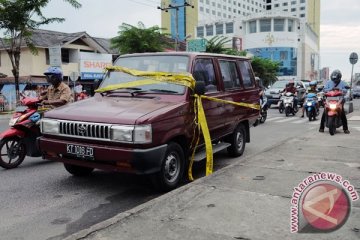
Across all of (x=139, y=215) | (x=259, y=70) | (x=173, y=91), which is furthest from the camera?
(x=259, y=70)

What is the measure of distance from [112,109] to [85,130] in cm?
44

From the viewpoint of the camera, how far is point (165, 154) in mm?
5348

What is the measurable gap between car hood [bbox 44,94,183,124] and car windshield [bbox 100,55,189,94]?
31 cm

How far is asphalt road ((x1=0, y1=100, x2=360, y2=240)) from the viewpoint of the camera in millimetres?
4438

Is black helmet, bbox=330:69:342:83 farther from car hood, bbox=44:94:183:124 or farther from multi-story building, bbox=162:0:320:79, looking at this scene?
multi-story building, bbox=162:0:320:79

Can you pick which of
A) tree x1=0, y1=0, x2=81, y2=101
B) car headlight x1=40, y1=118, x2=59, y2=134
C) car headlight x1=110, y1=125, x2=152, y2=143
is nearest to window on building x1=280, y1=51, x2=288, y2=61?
tree x1=0, y1=0, x2=81, y2=101

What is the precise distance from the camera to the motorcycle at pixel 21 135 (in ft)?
23.2

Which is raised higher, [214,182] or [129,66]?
[129,66]

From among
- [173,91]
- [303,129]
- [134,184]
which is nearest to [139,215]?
[134,184]

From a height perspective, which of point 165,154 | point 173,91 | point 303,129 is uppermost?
point 173,91

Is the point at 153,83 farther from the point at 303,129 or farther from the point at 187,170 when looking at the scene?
the point at 303,129

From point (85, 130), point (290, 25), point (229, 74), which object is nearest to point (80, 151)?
point (85, 130)

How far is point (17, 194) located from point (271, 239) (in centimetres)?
362

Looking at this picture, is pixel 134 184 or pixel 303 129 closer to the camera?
pixel 134 184
